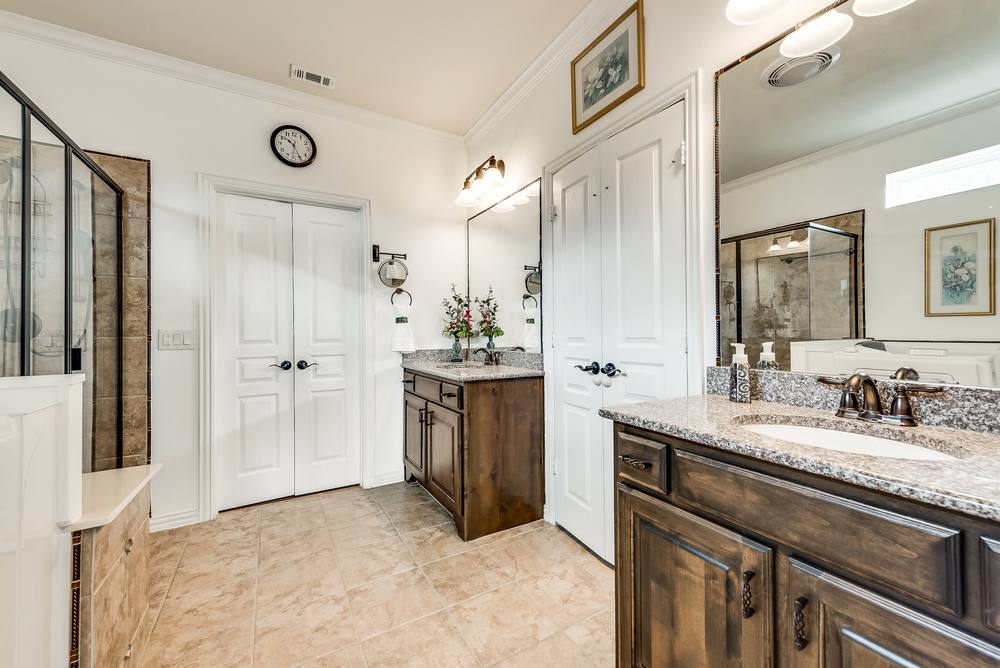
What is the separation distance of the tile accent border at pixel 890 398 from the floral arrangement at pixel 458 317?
185 centimetres

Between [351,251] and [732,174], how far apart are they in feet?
7.98

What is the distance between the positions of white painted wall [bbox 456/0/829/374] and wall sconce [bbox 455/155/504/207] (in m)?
0.21

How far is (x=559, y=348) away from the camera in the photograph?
2.28 meters

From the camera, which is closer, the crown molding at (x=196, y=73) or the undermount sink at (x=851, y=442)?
the undermount sink at (x=851, y=442)

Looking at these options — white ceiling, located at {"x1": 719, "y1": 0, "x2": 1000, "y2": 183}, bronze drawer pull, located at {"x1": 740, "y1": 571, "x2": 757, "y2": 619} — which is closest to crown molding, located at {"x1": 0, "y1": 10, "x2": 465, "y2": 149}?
white ceiling, located at {"x1": 719, "y1": 0, "x2": 1000, "y2": 183}

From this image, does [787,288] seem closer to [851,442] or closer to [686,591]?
[851,442]

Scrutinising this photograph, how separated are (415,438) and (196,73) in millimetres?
2600

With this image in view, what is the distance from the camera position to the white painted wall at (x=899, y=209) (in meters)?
0.95

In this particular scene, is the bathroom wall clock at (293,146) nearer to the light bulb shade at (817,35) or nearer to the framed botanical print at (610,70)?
the framed botanical print at (610,70)

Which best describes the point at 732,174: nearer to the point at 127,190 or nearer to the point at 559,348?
the point at 559,348

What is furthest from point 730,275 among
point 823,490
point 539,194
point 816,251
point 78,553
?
point 78,553

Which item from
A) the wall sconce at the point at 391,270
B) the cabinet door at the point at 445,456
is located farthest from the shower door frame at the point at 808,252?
the wall sconce at the point at 391,270

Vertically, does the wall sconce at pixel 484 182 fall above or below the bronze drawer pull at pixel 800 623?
above

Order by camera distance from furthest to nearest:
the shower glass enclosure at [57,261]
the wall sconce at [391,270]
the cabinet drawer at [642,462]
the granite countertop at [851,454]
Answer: the wall sconce at [391,270], the shower glass enclosure at [57,261], the cabinet drawer at [642,462], the granite countertop at [851,454]
